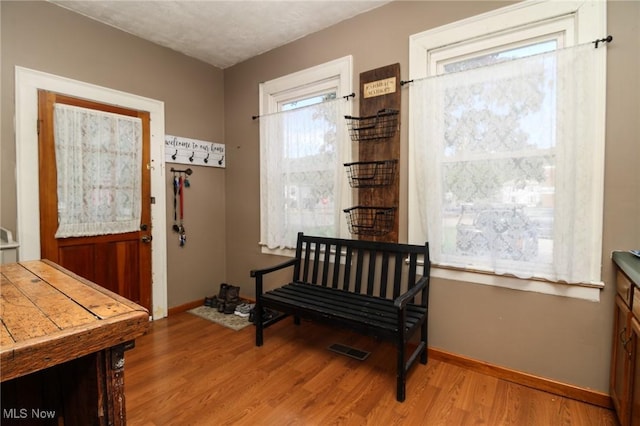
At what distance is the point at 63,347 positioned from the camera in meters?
0.79

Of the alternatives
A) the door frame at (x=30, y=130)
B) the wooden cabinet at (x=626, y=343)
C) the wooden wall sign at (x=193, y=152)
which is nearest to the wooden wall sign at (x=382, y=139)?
the wooden cabinet at (x=626, y=343)

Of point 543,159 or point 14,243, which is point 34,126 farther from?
point 543,159

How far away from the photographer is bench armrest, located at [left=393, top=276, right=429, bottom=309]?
1.79 m

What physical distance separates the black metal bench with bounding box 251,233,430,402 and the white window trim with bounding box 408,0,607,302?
0.22 metres

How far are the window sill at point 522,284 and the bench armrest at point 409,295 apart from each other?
182 millimetres

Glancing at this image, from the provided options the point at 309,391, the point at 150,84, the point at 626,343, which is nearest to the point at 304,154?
the point at 150,84

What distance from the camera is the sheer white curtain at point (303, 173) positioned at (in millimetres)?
2721

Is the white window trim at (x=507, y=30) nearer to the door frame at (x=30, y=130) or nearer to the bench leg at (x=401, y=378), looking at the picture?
the bench leg at (x=401, y=378)

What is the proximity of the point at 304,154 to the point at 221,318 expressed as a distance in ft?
6.11

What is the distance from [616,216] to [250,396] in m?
2.40

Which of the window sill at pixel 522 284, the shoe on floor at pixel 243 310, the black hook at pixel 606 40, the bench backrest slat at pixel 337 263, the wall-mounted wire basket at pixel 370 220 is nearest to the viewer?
the black hook at pixel 606 40

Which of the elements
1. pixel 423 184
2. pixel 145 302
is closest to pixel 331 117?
pixel 423 184

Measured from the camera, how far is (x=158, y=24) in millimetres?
2725

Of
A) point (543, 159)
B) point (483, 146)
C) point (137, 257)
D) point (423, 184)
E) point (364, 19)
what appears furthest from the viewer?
point (137, 257)
